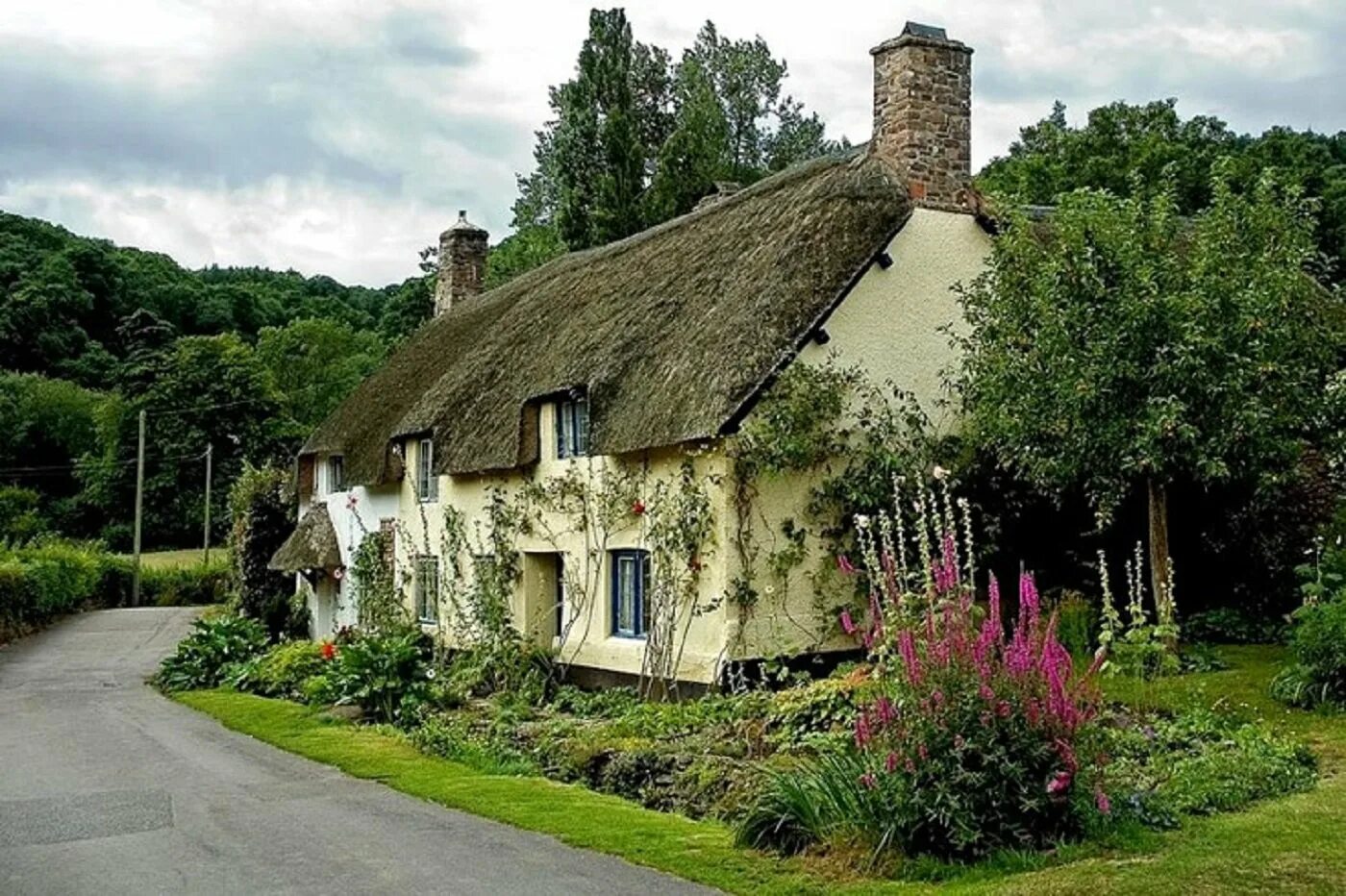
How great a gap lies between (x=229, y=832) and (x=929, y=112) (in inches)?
477

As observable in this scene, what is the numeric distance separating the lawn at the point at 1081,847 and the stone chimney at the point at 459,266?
22003 millimetres

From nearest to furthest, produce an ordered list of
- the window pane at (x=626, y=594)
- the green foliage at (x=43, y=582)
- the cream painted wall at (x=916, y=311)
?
1. the cream painted wall at (x=916, y=311)
2. the window pane at (x=626, y=594)
3. the green foliage at (x=43, y=582)

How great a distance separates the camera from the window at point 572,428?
19.5 meters

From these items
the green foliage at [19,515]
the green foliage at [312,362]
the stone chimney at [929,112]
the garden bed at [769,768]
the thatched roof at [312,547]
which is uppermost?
the green foliage at [312,362]

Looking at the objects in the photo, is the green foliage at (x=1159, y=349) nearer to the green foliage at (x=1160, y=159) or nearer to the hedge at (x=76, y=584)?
the green foliage at (x=1160, y=159)

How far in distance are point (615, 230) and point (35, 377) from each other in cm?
3468

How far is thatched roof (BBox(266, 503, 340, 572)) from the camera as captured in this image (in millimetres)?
30141

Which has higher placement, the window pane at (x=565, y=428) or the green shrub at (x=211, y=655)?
the window pane at (x=565, y=428)

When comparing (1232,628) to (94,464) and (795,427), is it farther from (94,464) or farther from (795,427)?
(94,464)

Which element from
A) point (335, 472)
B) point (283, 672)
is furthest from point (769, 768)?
point (335, 472)

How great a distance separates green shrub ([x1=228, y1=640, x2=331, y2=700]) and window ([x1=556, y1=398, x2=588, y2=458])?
5.97m

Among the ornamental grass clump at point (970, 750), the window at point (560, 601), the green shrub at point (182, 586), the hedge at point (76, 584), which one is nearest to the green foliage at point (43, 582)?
the hedge at point (76, 584)

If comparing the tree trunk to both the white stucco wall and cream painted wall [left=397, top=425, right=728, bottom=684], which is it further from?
the white stucco wall

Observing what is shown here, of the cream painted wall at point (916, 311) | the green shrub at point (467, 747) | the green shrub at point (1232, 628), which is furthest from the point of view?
the cream painted wall at point (916, 311)
